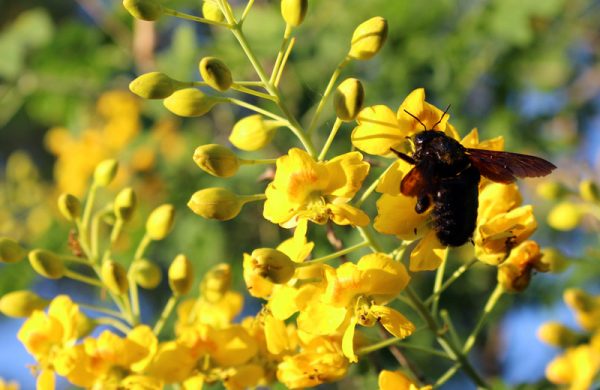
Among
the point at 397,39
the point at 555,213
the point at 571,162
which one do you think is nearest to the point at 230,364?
the point at 555,213

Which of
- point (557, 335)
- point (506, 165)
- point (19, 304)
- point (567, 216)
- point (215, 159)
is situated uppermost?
point (215, 159)

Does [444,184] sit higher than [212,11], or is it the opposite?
[212,11]

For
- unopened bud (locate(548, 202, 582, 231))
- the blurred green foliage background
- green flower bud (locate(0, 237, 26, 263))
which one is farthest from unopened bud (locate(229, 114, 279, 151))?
unopened bud (locate(548, 202, 582, 231))

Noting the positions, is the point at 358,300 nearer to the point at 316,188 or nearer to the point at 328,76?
the point at 316,188

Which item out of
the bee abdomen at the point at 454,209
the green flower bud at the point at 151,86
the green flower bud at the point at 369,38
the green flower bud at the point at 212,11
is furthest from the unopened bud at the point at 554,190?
the green flower bud at the point at 151,86

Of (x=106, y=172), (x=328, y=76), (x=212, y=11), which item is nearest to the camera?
(x=212, y=11)

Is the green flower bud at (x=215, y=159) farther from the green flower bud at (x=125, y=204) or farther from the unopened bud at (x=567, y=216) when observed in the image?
the unopened bud at (x=567, y=216)

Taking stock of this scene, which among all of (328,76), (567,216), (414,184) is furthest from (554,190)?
(414,184)

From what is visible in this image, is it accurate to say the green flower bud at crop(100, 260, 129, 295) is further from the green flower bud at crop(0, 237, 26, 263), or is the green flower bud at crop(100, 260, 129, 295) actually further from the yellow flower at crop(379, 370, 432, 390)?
the yellow flower at crop(379, 370, 432, 390)
